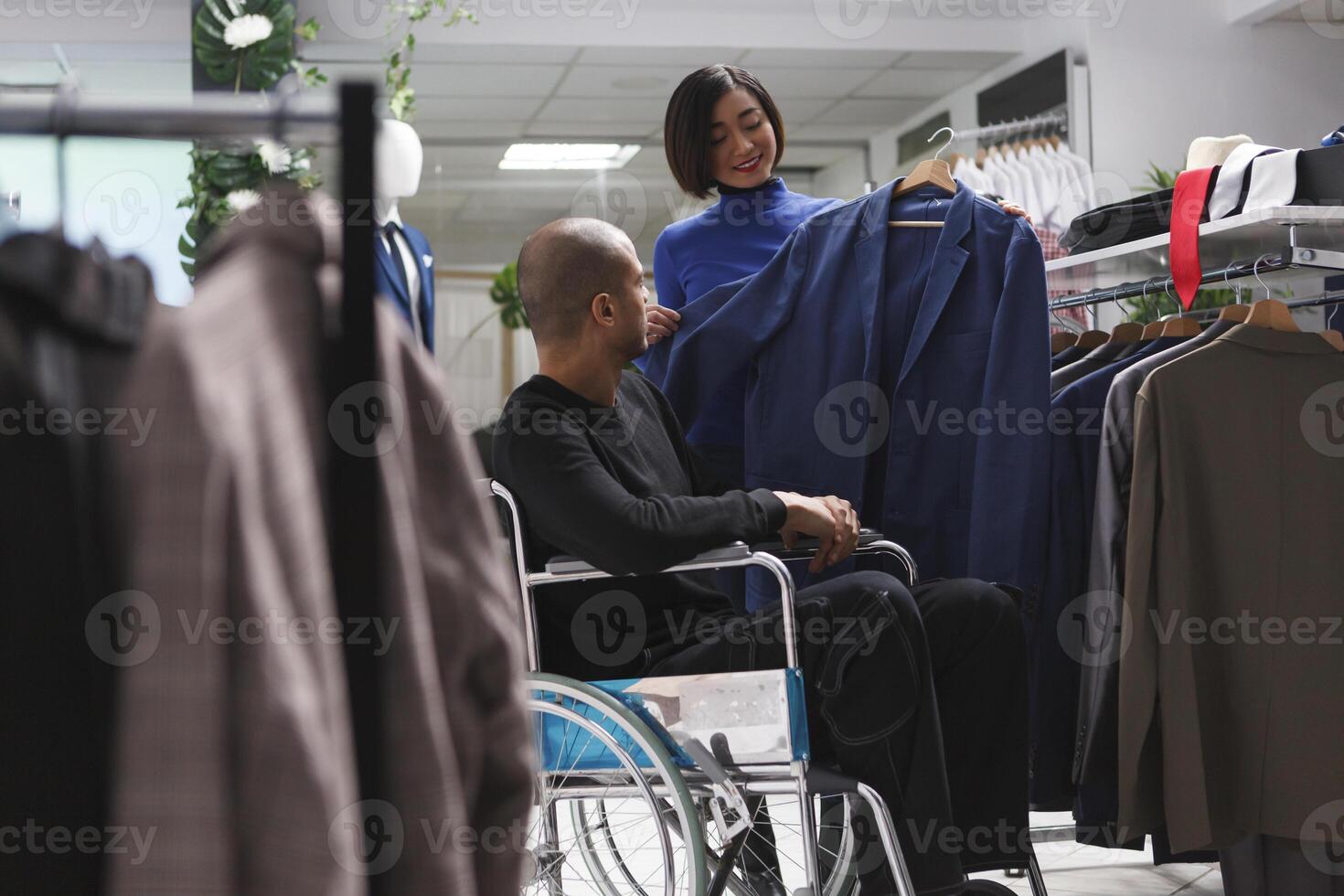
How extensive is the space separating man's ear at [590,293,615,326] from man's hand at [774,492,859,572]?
38 cm

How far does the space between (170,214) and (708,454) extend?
2.55 meters

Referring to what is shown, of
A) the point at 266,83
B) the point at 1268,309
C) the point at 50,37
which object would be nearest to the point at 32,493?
the point at 1268,309

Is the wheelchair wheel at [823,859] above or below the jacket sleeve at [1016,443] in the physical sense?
below

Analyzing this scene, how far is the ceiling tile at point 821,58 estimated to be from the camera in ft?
17.8

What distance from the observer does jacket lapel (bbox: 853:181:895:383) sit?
220cm

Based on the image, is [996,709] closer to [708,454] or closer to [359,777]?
[708,454]

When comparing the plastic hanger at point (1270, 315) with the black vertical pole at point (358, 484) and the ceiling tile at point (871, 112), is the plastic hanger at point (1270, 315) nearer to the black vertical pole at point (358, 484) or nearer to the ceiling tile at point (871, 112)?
the black vertical pole at point (358, 484)

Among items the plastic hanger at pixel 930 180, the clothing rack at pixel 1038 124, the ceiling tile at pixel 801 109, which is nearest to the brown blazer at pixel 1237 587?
the plastic hanger at pixel 930 180

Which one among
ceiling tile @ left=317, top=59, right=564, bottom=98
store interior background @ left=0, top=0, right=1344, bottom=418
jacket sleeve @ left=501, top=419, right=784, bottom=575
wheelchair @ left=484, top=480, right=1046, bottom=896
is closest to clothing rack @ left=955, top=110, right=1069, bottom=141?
store interior background @ left=0, top=0, right=1344, bottom=418

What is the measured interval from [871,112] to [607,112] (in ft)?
4.50

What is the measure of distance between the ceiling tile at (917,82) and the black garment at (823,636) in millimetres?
4377

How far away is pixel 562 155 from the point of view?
6.76 m

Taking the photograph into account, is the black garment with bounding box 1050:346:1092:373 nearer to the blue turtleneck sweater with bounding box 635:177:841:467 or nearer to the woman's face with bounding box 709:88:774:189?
the blue turtleneck sweater with bounding box 635:177:841:467

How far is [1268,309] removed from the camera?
2.14m
